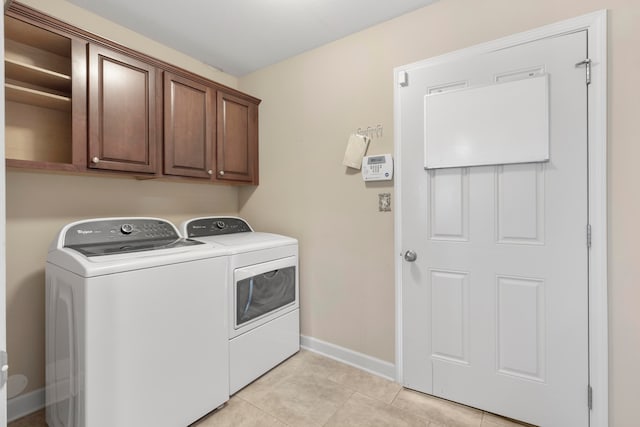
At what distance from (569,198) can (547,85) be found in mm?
596

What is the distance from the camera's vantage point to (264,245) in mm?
2131

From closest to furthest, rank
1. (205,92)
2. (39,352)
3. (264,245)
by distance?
(39,352)
(264,245)
(205,92)

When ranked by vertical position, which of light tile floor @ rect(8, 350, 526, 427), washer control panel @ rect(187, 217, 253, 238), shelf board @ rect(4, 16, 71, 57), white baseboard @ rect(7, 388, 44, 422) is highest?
shelf board @ rect(4, 16, 71, 57)

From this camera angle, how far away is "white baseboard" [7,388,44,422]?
1706 mm

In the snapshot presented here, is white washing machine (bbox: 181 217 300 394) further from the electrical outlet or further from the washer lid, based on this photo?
the electrical outlet

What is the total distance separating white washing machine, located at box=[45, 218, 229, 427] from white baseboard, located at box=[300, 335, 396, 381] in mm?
831

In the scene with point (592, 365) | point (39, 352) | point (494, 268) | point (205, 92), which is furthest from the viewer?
point (205, 92)

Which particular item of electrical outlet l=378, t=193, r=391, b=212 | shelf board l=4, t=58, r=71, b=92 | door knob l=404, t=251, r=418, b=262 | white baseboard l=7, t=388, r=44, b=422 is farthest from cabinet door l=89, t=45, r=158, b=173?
door knob l=404, t=251, r=418, b=262

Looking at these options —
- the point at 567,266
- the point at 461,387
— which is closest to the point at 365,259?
the point at 461,387

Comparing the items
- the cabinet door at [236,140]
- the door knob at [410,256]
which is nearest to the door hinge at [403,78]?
the door knob at [410,256]

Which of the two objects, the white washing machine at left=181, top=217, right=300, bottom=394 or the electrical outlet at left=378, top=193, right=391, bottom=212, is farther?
the electrical outlet at left=378, top=193, right=391, bottom=212

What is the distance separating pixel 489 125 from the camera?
1689 mm

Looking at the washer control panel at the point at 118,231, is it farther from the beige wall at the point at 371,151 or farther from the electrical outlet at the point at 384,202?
the electrical outlet at the point at 384,202

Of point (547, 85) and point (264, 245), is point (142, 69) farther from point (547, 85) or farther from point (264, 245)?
point (547, 85)
